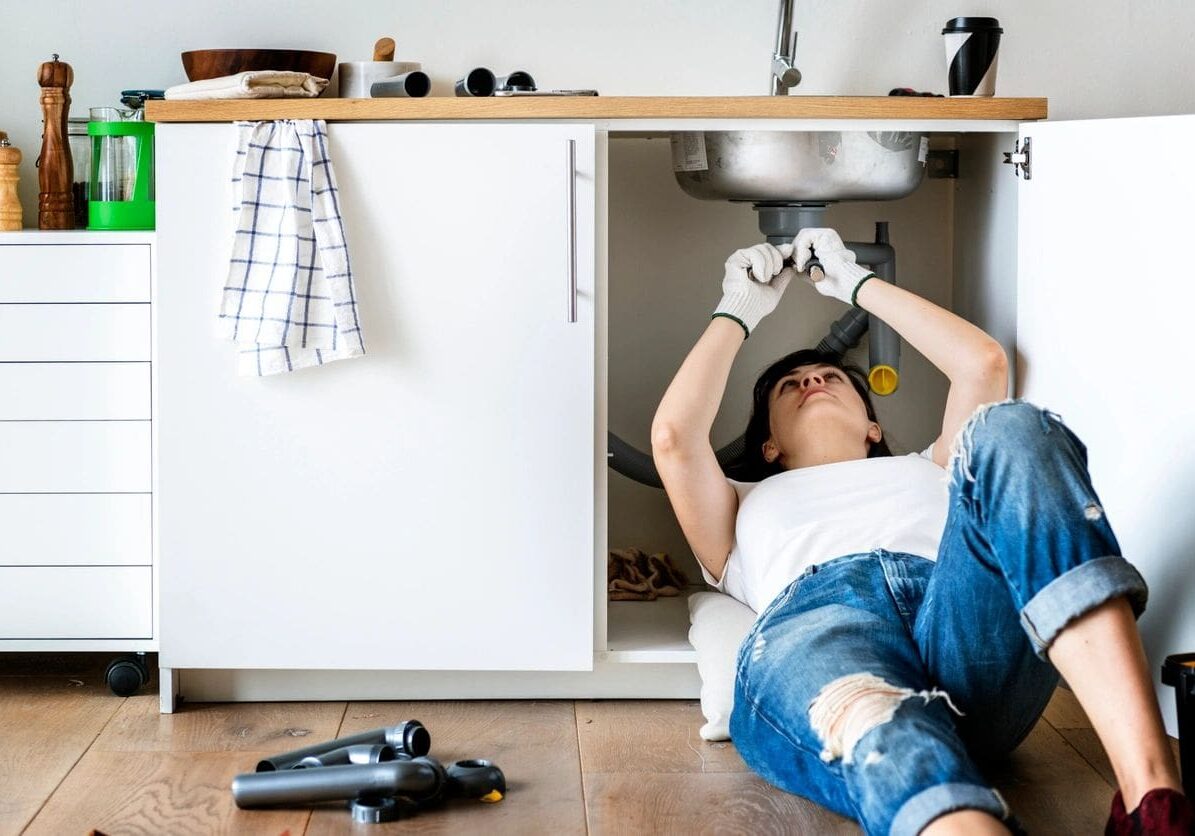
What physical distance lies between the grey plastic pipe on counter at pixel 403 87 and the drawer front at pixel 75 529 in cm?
70

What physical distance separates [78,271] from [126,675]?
608mm

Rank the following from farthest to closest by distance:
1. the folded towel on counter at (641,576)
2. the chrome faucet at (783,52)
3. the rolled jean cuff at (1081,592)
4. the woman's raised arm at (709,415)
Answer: the folded towel on counter at (641,576), the chrome faucet at (783,52), the woman's raised arm at (709,415), the rolled jean cuff at (1081,592)

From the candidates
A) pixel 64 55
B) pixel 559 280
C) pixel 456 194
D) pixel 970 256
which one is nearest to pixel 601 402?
pixel 559 280

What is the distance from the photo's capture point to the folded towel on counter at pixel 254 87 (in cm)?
184

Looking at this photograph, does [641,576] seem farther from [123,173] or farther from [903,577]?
[123,173]

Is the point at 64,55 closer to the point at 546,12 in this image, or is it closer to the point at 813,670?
the point at 546,12

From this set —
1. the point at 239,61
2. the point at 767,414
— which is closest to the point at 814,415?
the point at 767,414

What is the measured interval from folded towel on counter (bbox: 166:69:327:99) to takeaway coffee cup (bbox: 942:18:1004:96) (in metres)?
1.00

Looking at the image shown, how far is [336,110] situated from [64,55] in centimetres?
76

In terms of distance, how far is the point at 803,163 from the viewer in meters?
1.97

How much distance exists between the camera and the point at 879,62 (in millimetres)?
2367

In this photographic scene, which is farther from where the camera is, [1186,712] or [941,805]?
[1186,712]

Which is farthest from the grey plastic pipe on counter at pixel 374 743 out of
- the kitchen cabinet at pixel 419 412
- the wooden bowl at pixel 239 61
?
the wooden bowl at pixel 239 61

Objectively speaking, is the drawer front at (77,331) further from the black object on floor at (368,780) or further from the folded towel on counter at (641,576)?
the folded towel on counter at (641,576)
